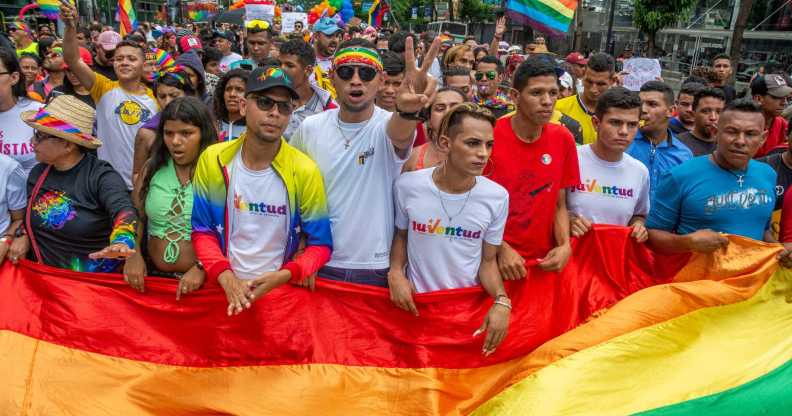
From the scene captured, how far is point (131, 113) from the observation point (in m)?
5.55

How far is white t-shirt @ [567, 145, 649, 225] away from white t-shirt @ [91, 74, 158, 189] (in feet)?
12.7

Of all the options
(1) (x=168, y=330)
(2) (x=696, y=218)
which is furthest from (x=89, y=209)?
(2) (x=696, y=218)

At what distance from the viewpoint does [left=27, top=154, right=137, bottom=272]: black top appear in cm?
356

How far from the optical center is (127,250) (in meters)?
3.23

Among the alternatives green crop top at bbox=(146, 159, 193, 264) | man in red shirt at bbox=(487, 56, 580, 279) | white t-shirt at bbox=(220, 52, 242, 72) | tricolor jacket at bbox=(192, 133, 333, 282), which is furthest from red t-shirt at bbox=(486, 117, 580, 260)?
white t-shirt at bbox=(220, 52, 242, 72)

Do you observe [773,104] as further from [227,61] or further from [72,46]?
[227,61]

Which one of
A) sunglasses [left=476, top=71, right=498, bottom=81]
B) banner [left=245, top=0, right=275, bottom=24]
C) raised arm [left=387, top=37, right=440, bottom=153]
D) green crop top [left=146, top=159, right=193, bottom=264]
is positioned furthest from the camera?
banner [left=245, top=0, right=275, bottom=24]

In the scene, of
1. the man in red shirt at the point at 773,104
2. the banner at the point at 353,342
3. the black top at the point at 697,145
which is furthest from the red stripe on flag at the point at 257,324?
the man in red shirt at the point at 773,104

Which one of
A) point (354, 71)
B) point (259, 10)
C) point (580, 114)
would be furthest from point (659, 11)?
point (354, 71)

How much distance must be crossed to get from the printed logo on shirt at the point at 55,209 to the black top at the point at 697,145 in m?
4.93

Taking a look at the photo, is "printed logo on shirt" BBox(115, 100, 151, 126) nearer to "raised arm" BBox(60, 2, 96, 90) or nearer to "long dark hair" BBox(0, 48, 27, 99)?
"raised arm" BBox(60, 2, 96, 90)

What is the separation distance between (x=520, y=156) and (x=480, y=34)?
51692 millimetres

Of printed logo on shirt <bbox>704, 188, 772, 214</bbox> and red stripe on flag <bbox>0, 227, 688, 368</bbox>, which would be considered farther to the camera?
printed logo on shirt <bbox>704, 188, 772, 214</bbox>

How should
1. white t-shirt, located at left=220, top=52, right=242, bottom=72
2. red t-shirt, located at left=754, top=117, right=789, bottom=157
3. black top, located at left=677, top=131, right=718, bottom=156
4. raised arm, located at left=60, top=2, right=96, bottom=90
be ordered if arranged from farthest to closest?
1. white t-shirt, located at left=220, top=52, right=242, bottom=72
2. red t-shirt, located at left=754, top=117, right=789, bottom=157
3. black top, located at left=677, top=131, right=718, bottom=156
4. raised arm, located at left=60, top=2, right=96, bottom=90
